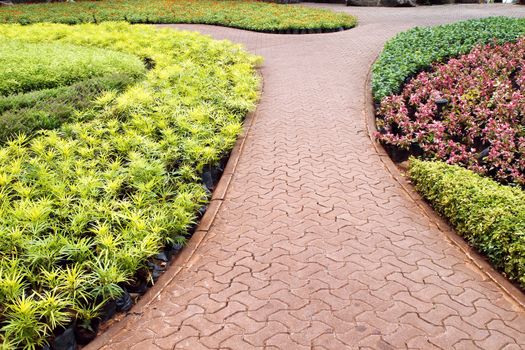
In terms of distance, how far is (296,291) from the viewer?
455 cm

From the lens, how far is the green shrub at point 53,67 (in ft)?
29.0

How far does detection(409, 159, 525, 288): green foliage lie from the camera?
4762 mm

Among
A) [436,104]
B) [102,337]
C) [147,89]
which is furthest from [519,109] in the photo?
[102,337]

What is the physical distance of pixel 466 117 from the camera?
7.62m

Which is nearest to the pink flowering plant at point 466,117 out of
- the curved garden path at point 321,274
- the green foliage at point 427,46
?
the green foliage at point 427,46

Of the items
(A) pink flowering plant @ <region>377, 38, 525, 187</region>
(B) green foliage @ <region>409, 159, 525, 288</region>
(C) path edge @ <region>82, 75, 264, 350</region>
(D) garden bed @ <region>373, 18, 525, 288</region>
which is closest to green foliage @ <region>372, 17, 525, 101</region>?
(D) garden bed @ <region>373, 18, 525, 288</region>

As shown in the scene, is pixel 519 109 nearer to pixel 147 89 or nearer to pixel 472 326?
pixel 472 326

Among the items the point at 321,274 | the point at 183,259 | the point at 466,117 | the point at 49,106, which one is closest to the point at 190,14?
the point at 49,106

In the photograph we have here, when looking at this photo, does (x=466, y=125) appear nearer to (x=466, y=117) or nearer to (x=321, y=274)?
(x=466, y=117)

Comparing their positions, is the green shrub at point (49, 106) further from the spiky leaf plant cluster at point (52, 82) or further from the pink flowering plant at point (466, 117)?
the pink flowering plant at point (466, 117)

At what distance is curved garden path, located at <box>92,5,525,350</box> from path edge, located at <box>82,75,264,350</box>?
29 millimetres

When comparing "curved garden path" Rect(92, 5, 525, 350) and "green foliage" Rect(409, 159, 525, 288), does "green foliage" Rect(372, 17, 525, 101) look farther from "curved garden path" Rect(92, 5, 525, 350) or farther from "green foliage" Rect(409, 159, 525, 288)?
"green foliage" Rect(409, 159, 525, 288)

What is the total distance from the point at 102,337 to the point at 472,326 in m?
2.91

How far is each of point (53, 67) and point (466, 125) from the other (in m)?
6.97
